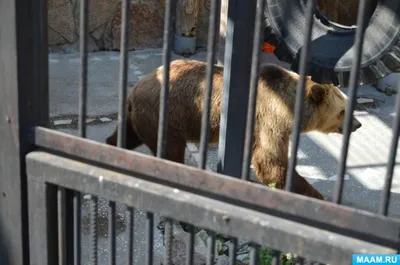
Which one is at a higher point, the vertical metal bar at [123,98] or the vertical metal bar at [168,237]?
the vertical metal bar at [123,98]

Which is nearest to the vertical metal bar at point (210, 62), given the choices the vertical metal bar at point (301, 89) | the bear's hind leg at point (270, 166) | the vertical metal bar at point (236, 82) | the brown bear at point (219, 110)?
the vertical metal bar at point (301, 89)

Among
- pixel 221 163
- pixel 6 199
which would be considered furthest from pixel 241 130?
pixel 6 199

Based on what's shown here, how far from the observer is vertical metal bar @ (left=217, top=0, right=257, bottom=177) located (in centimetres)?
288

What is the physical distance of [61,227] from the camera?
200cm

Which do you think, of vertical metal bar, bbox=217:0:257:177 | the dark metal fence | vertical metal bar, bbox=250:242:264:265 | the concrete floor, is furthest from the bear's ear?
vertical metal bar, bbox=250:242:264:265

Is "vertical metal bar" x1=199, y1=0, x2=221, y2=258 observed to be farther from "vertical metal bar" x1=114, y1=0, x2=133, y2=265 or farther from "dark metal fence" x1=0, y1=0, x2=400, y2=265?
"vertical metal bar" x1=114, y1=0, x2=133, y2=265

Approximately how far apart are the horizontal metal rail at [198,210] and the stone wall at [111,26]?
20.0ft

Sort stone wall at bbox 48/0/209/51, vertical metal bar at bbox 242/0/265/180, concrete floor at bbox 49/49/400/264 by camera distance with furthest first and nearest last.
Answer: stone wall at bbox 48/0/209/51 < concrete floor at bbox 49/49/400/264 < vertical metal bar at bbox 242/0/265/180

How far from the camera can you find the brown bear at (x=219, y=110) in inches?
166

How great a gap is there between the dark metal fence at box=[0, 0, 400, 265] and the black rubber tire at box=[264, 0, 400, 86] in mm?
892

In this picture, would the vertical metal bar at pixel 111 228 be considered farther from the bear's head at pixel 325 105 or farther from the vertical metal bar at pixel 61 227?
the bear's head at pixel 325 105

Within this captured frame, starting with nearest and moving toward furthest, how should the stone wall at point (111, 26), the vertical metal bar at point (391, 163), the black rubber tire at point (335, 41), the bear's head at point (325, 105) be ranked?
the vertical metal bar at point (391, 163) < the black rubber tire at point (335, 41) < the bear's head at point (325, 105) < the stone wall at point (111, 26)

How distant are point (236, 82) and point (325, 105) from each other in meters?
1.58

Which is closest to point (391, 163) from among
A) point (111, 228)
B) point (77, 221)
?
point (111, 228)
